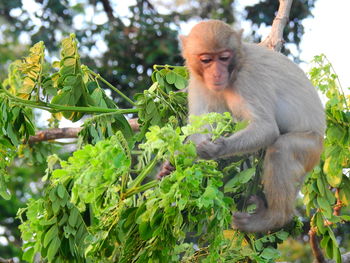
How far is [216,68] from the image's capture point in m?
4.91

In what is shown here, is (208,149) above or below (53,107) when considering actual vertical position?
below

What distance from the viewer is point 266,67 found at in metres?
5.20

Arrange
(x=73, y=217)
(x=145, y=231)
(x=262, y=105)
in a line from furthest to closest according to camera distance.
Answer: (x=262, y=105) < (x=73, y=217) < (x=145, y=231)

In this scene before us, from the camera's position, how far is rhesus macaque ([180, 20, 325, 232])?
4754 millimetres

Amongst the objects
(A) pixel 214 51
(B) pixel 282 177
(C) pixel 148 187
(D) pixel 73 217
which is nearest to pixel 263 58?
(A) pixel 214 51

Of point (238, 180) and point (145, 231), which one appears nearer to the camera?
point (145, 231)

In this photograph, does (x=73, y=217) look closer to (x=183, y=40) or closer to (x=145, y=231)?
(x=145, y=231)

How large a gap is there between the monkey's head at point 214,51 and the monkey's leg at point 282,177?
65 cm

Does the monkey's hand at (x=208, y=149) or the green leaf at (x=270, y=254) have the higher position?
the monkey's hand at (x=208, y=149)

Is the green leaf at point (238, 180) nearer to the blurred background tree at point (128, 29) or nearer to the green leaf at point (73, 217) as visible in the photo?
the green leaf at point (73, 217)

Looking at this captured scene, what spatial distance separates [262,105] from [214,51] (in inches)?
22.6

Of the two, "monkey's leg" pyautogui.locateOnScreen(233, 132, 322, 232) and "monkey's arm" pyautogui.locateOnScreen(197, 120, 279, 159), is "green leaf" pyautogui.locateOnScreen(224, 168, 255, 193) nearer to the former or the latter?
"monkey's arm" pyautogui.locateOnScreen(197, 120, 279, 159)

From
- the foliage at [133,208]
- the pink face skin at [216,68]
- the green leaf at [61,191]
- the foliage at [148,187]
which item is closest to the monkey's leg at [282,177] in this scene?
the foliage at [148,187]

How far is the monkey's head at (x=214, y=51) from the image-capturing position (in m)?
4.85
